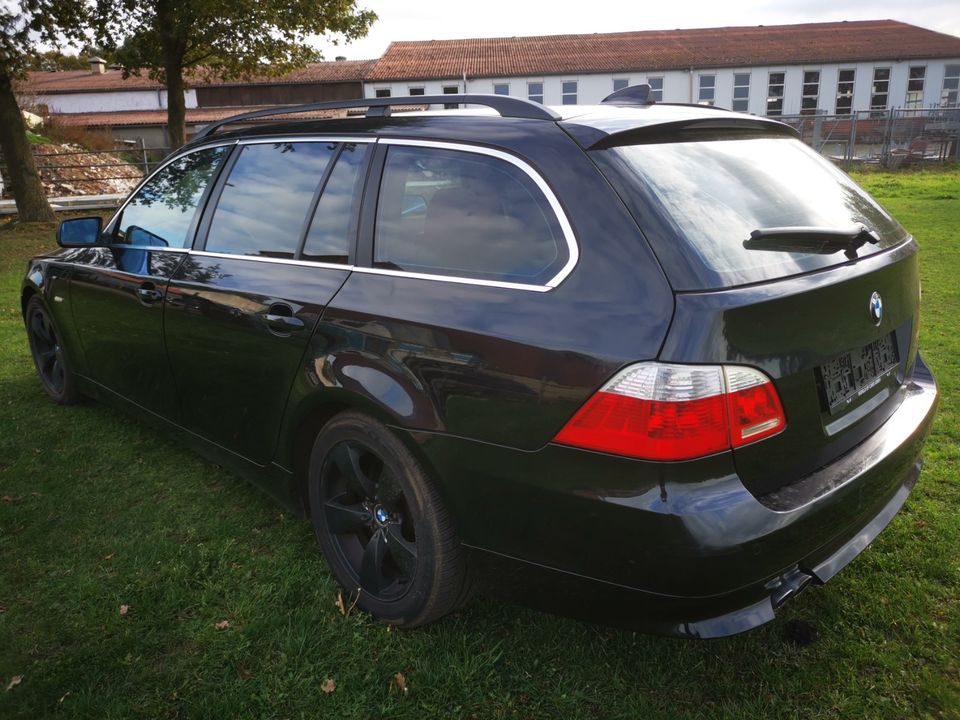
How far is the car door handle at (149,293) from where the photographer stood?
348cm

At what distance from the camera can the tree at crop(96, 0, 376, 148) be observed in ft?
51.4

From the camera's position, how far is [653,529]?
6.15 ft

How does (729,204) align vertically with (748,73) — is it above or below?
below

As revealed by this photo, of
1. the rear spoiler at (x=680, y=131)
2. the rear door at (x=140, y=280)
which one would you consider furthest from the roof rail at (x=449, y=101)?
the rear door at (x=140, y=280)

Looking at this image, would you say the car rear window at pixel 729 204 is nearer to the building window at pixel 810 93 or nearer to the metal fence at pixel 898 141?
the metal fence at pixel 898 141

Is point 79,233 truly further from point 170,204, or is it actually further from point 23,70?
point 23,70

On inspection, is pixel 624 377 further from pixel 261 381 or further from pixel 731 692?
pixel 261 381

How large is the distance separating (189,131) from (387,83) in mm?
11510

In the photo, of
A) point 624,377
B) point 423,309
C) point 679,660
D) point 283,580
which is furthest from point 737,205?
point 283,580

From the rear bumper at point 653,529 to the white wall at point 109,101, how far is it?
50084 mm

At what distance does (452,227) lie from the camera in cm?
241

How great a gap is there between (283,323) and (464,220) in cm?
83

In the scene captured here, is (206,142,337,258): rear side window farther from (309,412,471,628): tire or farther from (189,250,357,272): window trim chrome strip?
(309,412,471,628): tire

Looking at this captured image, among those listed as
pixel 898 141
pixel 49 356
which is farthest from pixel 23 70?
pixel 898 141
